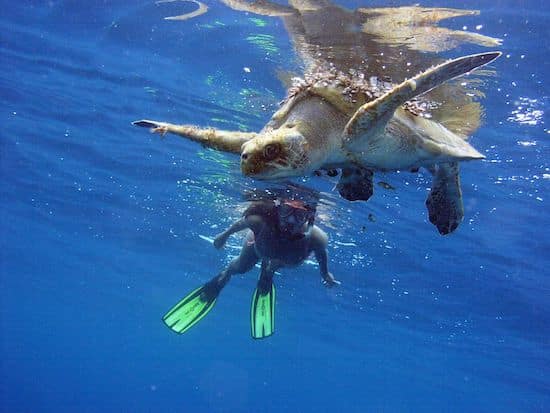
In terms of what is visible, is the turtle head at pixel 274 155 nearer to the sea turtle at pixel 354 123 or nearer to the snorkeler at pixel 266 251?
the sea turtle at pixel 354 123

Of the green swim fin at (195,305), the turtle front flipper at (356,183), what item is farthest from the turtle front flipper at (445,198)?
the green swim fin at (195,305)

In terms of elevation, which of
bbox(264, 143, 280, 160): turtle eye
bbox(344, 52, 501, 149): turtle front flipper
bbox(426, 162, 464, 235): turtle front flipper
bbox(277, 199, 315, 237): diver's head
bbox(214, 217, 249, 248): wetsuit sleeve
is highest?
bbox(344, 52, 501, 149): turtle front flipper

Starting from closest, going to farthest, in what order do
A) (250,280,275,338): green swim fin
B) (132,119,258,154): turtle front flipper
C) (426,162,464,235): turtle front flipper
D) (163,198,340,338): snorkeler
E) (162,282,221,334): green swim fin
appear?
(132,119,258,154): turtle front flipper, (426,162,464,235): turtle front flipper, (163,198,340,338): snorkeler, (162,282,221,334): green swim fin, (250,280,275,338): green swim fin

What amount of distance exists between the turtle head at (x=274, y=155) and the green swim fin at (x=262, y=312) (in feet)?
32.3

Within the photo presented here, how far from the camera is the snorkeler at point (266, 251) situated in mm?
11156

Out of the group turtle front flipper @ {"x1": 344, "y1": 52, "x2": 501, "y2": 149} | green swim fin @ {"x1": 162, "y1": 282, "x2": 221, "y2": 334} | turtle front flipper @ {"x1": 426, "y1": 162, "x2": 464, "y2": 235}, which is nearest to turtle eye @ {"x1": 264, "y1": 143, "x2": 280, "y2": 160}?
turtle front flipper @ {"x1": 344, "y1": 52, "x2": 501, "y2": 149}

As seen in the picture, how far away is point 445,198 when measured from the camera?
18.0 ft

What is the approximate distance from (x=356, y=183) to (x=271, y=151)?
1937 mm

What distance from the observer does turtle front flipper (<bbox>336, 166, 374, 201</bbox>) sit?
496 centimetres

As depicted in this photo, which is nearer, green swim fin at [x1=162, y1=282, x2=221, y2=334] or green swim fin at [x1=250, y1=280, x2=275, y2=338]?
green swim fin at [x1=162, y1=282, x2=221, y2=334]

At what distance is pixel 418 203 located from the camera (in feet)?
43.3

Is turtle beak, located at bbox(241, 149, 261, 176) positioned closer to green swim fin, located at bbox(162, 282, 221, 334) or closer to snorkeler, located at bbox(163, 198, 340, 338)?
snorkeler, located at bbox(163, 198, 340, 338)

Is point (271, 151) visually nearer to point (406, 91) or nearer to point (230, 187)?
point (406, 91)

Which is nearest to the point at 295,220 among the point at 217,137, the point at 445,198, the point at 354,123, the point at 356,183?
the point at 445,198
